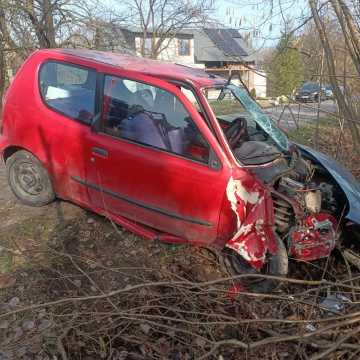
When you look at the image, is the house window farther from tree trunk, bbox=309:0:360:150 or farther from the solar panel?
tree trunk, bbox=309:0:360:150

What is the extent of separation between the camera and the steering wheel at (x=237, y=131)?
4057 millimetres

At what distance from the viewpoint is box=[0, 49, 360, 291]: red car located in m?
3.72

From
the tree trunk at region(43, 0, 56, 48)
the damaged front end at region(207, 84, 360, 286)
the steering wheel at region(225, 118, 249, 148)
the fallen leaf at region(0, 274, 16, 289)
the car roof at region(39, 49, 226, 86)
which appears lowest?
the fallen leaf at region(0, 274, 16, 289)

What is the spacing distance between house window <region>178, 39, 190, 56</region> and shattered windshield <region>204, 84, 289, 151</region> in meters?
36.9

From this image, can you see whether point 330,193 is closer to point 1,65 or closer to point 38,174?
point 38,174

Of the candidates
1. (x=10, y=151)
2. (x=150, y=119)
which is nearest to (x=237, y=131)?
(x=150, y=119)

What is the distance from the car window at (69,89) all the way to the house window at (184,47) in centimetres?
3663

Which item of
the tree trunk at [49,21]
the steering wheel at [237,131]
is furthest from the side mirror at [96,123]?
the tree trunk at [49,21]

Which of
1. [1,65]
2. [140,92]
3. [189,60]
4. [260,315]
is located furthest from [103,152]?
[189,60]

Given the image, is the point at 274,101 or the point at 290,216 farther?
the point at 274,101

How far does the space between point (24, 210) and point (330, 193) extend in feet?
11.6

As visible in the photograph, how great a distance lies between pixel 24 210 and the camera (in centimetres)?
515

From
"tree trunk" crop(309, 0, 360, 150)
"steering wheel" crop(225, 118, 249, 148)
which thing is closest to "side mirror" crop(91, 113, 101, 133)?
"steering wheel" crop(225, 118, 249, 148)

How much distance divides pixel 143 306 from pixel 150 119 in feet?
6.32
